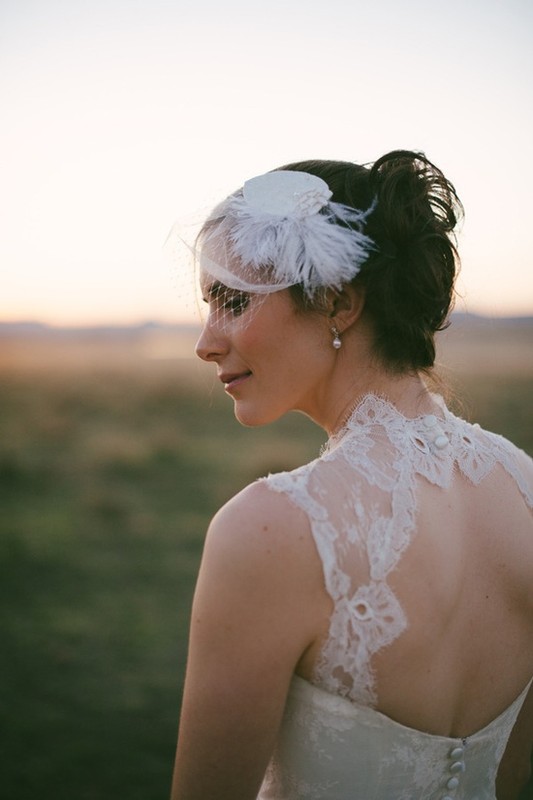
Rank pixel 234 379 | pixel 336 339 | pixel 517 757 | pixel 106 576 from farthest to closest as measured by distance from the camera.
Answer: pixel 106 576, pixel 517 757, pixel 234 379, pixel 336 339

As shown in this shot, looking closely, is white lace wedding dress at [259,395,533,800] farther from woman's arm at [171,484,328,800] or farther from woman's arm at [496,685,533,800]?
woman's arm at [496,685,533,800]

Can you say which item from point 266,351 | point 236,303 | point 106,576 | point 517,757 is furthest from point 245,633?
point 106,576

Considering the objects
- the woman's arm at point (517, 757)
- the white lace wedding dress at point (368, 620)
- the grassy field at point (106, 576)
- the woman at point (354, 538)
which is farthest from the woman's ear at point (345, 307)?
the woman's arm at point (517, 757)

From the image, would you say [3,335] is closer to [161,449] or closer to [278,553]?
[161,449]

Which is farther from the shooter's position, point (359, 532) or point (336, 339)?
point (336, 339)

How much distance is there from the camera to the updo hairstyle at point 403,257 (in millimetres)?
1904

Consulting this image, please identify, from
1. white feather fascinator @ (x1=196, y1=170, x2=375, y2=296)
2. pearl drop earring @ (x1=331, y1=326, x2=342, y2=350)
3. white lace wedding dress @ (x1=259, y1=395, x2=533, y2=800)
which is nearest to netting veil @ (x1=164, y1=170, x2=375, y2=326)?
white feather fascinator @ (x1=196, y1=170, x2=375, y2=296)

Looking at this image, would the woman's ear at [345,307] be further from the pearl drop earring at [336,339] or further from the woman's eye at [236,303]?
the woman's eye at [236,303]

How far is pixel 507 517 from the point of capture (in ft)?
5.78

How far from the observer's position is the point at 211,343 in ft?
6.54

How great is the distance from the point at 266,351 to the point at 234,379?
0.53ft

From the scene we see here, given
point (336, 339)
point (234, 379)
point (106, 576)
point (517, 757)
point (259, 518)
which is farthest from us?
point (106, 576)

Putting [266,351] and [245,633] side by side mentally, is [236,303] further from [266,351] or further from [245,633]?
[245,633]

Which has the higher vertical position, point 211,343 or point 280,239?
point 280,239
